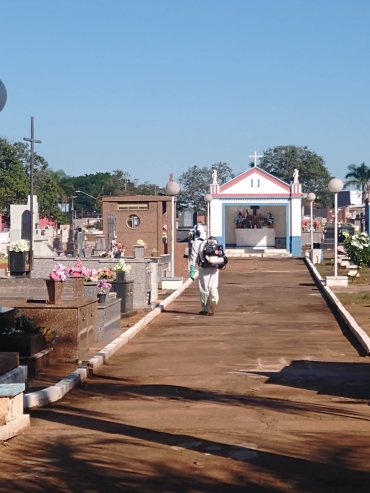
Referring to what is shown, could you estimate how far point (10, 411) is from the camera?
646 centimetres

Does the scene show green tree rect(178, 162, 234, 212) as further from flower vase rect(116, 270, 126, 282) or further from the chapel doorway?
flower vase rect(116, 270, 126, 282)

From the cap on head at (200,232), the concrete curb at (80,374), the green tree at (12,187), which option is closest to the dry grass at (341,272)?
the cap on head at (200,232)

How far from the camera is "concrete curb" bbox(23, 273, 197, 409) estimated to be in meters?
7.79

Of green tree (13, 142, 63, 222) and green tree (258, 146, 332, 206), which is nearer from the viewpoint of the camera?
green tree (13, 142, 63, 222)

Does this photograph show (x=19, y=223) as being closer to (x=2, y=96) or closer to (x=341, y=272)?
(x=341, y=272)

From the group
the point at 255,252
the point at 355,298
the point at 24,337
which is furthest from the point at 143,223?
the point at 24,337

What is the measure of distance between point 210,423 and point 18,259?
39.9ft

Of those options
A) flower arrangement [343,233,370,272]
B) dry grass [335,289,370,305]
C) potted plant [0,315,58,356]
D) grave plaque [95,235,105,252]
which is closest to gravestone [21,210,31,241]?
grave plaque [95,235,105,252]

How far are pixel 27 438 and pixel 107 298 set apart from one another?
757cm

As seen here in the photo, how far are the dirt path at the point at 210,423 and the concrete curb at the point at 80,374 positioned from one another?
127 millimetres

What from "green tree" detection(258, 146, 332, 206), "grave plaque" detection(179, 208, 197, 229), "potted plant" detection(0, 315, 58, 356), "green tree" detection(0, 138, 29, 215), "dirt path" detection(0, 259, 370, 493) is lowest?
"dirt path" detection(0, 259, 370, 493)

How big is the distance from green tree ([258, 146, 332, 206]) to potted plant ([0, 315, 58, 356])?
279ft

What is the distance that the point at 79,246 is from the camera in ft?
99.0

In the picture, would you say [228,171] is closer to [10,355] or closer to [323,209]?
[323,209]
